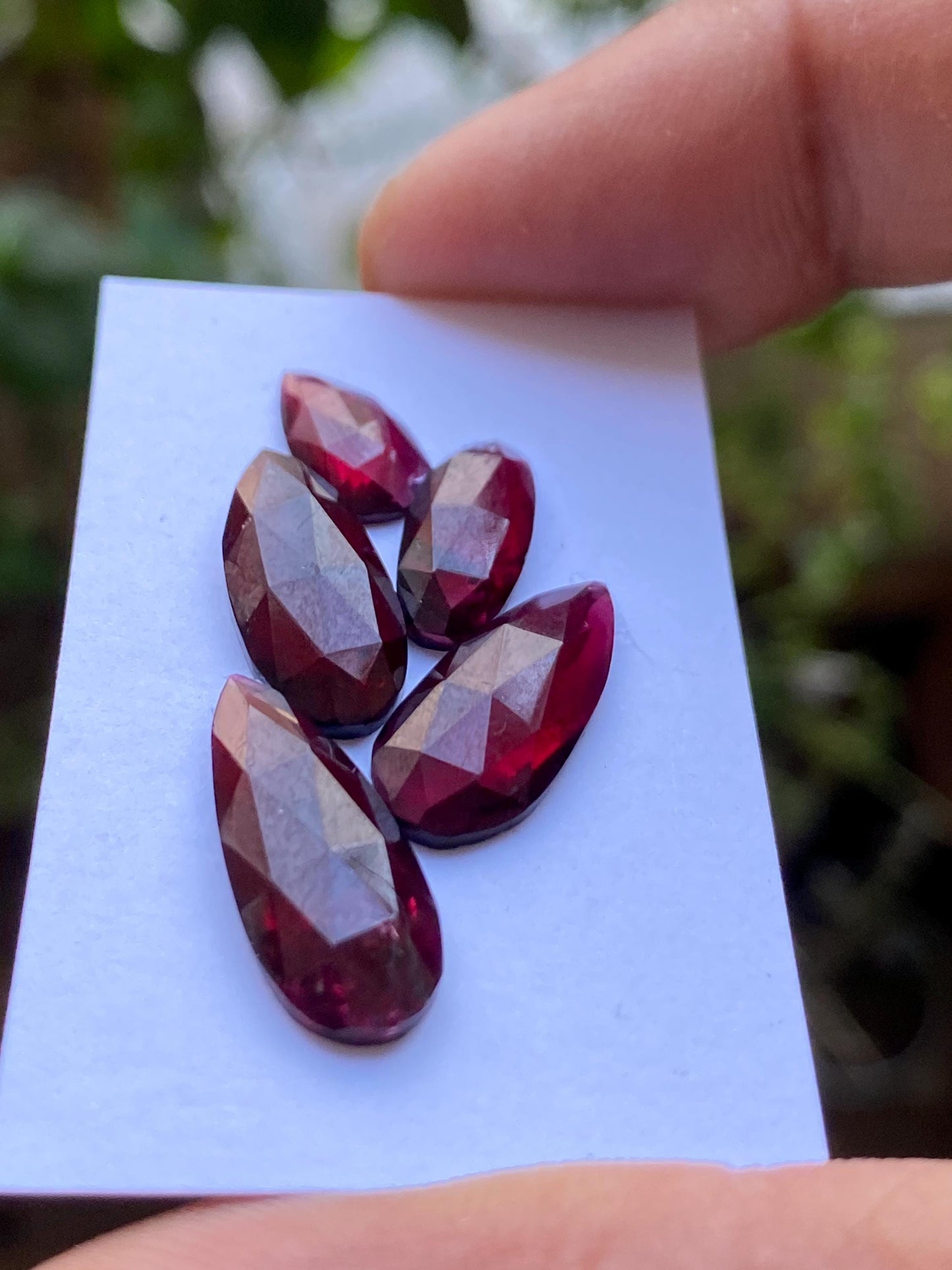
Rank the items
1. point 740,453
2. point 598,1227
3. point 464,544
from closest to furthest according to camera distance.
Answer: point 598,1227, point 464,544, point 740,453

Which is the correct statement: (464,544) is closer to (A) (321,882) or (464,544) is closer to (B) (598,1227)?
(A) (321,882)

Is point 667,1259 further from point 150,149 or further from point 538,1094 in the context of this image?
point 150,149

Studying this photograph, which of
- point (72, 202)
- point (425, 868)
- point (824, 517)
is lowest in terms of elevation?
point (425, 868)

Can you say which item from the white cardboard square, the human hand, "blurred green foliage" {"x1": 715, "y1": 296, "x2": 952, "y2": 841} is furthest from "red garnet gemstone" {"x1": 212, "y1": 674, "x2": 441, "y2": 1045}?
"blurred green foliage" {"x1": 715, "y1": 296, "x2": 952, "y2": 841}

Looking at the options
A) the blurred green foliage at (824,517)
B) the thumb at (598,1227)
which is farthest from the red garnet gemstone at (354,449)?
the blurred green foliage at (824,517)

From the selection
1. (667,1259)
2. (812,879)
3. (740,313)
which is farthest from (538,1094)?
(812,879)

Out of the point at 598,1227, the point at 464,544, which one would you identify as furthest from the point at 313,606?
the point at 598,1227
